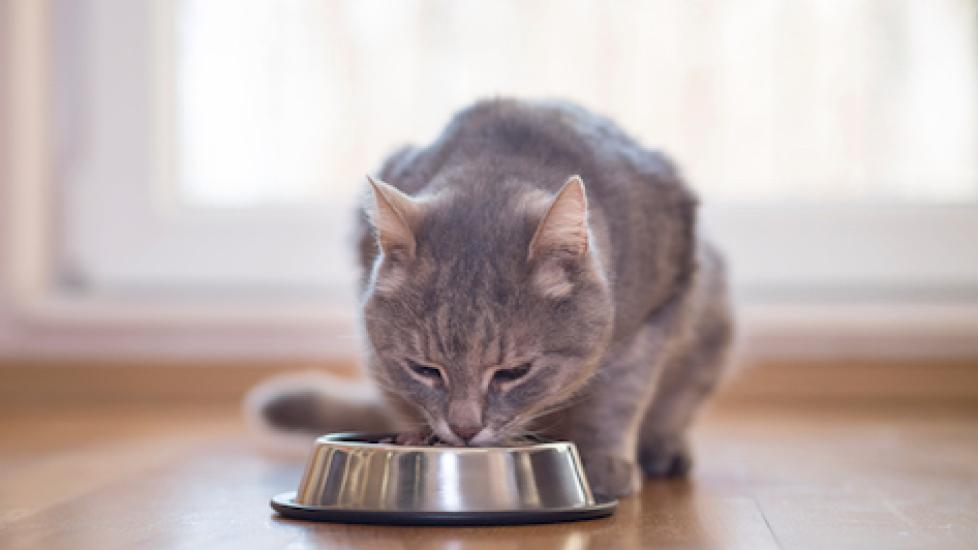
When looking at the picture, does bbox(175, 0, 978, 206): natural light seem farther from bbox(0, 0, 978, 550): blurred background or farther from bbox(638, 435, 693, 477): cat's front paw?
bbox(638, 435, 693, 477): cat's front paw

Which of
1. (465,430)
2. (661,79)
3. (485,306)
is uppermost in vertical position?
(661,79)

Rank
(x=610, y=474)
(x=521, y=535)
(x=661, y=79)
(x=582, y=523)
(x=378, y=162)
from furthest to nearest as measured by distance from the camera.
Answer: (x=661, y=79)
(x=378, y=162)
(x=610, y=474)
(x=582, y=523)
(x=521, y=535)

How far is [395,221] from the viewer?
158cm

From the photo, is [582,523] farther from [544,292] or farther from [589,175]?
[589,175]

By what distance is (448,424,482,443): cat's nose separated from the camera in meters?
1.50

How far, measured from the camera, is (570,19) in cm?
338

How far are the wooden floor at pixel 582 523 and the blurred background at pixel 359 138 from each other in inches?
17.5

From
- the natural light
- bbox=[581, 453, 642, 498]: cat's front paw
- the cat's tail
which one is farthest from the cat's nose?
the natural light

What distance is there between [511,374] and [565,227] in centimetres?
19

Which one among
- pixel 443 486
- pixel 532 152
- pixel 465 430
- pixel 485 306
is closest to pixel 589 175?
pixel 532 152

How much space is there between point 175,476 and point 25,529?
1.68 feet

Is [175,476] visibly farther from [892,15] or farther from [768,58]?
[892,15]

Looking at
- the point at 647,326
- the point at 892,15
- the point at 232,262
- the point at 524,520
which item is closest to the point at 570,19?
the point at 892,15

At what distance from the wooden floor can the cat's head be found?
193 mm
